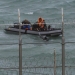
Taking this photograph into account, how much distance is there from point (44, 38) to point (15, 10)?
1221 cm

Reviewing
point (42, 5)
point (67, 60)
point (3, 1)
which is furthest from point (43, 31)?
point (3, 1)

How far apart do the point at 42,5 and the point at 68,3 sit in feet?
8.74

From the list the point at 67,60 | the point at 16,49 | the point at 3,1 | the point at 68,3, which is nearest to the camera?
the point at 67,60

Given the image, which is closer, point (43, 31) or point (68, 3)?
point (43, 31)

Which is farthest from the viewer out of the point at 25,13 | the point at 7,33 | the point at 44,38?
the point at 25,13

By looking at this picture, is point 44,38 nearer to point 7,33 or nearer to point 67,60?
point 7,33

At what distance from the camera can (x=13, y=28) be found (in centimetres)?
3353

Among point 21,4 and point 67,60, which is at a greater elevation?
point 21,4

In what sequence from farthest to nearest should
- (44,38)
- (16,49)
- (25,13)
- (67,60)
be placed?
(25,13) < (44,38) < (16,49) < (67,60)

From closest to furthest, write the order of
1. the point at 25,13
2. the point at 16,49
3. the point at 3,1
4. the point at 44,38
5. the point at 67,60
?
the point at 67,60 → the point at 16,49 → the point at 44,38 → the point at 25,13 → the point at 3,1

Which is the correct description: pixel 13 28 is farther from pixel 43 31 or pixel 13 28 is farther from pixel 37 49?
pixel 37 49

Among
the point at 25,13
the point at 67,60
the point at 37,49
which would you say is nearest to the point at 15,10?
the point at 25,13

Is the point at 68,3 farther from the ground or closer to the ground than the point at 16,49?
farther from the ground

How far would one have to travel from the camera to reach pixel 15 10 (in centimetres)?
4372
